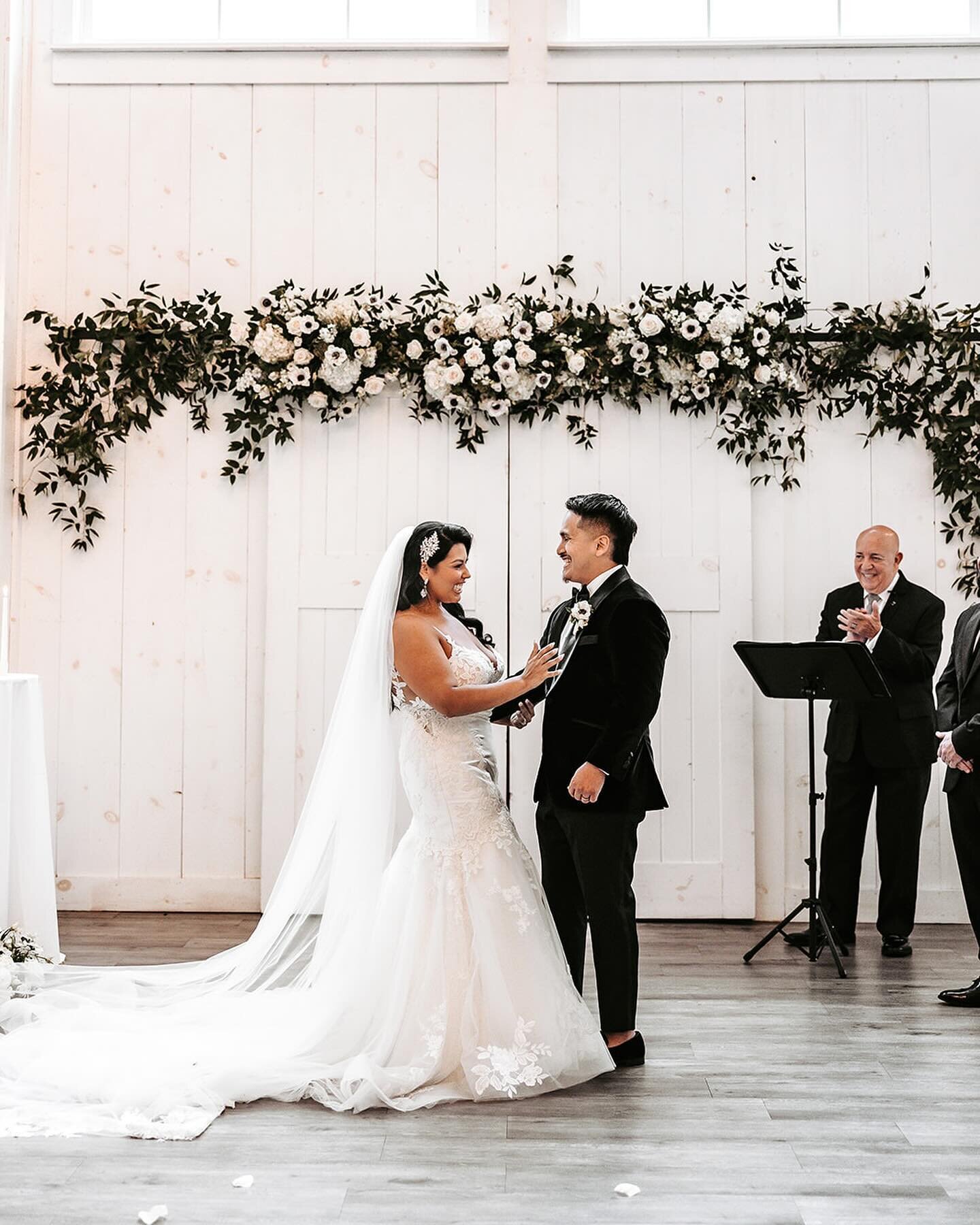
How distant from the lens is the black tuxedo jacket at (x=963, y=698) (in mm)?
4227

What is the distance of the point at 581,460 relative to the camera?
18.5 feet

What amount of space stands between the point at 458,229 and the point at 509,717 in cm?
292

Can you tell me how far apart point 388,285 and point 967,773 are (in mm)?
3441

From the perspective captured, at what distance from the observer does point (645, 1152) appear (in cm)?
291

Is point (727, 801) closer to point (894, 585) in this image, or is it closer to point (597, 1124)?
point (894, 585)

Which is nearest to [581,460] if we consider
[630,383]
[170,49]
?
[630,383]

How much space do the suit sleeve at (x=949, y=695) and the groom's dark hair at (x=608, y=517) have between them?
1.66 metres

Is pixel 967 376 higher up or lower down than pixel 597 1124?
higher up

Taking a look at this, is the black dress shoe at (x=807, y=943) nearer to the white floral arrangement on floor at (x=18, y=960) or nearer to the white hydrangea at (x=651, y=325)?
the white hydrangea at (x=651, y=325)

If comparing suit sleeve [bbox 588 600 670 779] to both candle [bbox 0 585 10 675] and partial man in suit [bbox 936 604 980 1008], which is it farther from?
candle [bbox 0 585 10 675]

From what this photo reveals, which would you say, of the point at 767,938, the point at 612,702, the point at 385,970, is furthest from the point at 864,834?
the point at 385,970

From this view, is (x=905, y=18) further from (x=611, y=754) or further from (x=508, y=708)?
(x=611, y=754)

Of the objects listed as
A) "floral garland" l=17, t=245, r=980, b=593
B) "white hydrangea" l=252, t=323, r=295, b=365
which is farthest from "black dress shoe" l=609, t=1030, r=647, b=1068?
"white hydrangea" l=252, t=323, r=295, b=365

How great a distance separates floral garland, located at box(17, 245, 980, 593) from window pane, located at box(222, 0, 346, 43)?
1404mm
